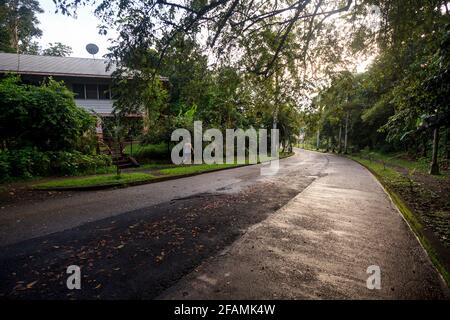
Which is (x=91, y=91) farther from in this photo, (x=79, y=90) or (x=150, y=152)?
(x=150, y=152)

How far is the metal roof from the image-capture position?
62.1ft

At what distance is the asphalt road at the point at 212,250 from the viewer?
2795 millimetres

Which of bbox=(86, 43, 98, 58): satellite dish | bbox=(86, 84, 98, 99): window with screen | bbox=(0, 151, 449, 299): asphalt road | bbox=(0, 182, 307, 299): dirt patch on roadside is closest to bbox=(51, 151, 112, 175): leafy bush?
bbox=(0, 151, 449, 299): asphalt road

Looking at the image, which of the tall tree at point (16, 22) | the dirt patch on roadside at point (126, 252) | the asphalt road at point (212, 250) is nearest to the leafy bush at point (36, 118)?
the asphalt road at point (212, 250)

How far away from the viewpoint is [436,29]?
5.88 metres

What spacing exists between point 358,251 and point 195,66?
18.9 feet

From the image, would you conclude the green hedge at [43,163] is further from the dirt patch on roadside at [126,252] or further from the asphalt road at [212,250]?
the dirt patch on roadside at [126,252]

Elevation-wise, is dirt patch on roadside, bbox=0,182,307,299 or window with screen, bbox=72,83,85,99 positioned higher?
window with screen, bbox=72,83,85,99

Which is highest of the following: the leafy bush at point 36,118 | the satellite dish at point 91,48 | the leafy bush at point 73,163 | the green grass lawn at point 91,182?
the satellite dish at point 91,48

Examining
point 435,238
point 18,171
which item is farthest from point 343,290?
point 18,171

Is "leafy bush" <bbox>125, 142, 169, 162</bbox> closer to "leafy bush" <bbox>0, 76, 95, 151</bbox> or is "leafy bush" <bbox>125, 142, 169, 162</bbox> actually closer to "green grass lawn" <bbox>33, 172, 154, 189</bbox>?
"leafy bush" <bbox>0, 76, 95, 151</bbox>

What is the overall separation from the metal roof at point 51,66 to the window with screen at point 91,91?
1319mm

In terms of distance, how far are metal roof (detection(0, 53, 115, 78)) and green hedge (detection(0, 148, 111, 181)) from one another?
9.19m

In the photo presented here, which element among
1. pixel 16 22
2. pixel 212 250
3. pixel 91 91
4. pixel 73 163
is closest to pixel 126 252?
pixel 212 250
